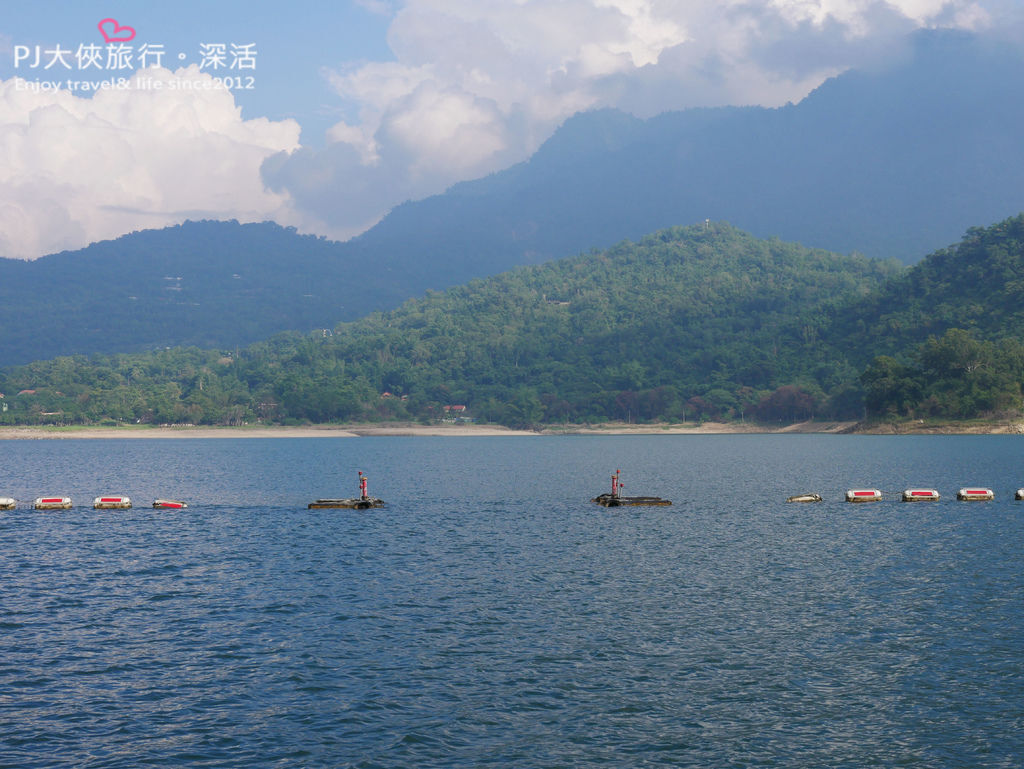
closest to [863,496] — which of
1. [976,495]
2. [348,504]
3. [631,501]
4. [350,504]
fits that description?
[976,495]

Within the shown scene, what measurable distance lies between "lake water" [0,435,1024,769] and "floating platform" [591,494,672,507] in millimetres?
3504

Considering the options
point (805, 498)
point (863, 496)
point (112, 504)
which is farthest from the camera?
point (863, 496)

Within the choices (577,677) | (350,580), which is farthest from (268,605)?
(577,677)

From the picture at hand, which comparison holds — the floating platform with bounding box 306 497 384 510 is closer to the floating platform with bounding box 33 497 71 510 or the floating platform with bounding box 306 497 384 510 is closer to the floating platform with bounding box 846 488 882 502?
the floating platform with bounding box 33 497 71 510

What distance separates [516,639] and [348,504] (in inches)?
1962

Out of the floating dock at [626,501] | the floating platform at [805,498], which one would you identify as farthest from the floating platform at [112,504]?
the floating platform at [805,498]

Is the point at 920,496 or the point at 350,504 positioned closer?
the point at 350,504

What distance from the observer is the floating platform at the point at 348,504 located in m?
83.1

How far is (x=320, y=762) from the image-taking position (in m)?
23.6

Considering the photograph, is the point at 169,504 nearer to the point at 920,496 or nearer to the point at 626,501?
the point at 626,501

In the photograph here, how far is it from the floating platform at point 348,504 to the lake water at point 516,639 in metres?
4.23

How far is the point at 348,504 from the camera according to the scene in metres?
83.0

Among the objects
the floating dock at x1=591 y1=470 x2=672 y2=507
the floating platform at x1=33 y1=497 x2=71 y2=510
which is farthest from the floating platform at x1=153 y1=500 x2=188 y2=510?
the floating dock at x1=591 y1=470 x2=672 y2=507

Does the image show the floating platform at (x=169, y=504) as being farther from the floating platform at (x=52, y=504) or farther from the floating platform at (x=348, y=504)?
the floating platform at (x=348, y=504)
